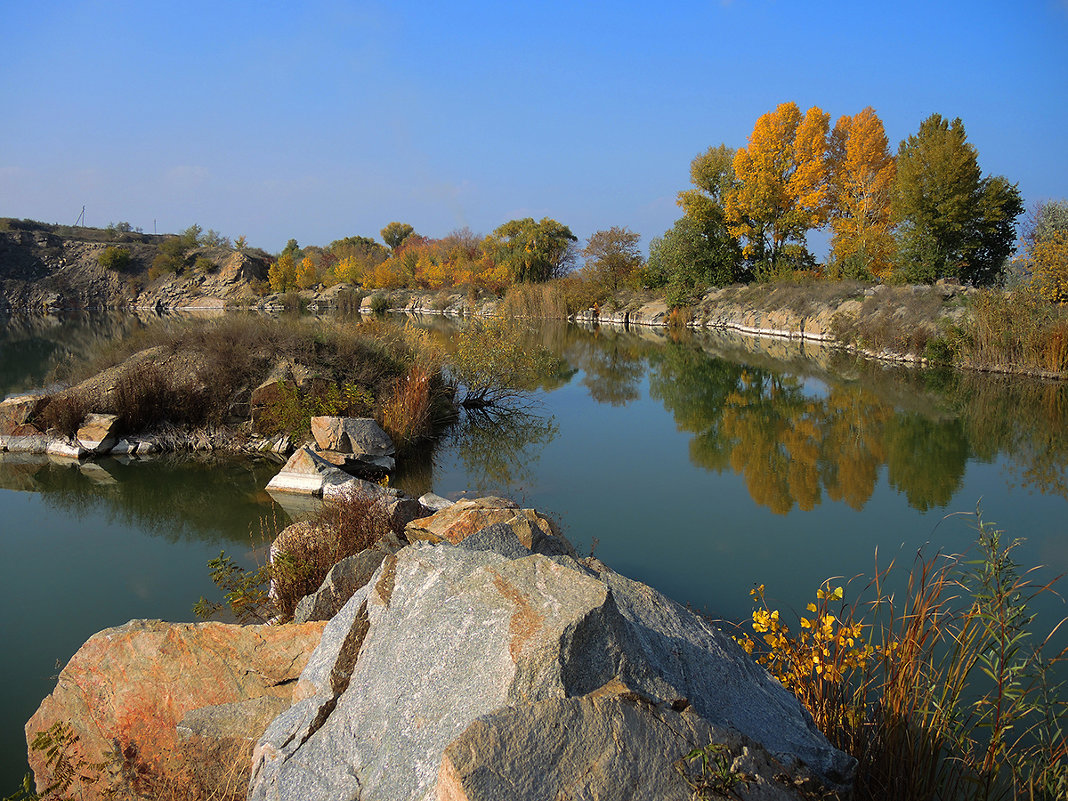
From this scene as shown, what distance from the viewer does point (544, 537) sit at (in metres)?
4.36

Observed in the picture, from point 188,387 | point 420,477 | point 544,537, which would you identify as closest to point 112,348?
point 188,387

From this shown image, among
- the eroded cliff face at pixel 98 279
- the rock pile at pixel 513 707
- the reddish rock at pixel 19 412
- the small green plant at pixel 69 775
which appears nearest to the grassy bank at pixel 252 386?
the reddish rock at pixel 19 412

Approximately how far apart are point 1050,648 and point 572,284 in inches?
1471

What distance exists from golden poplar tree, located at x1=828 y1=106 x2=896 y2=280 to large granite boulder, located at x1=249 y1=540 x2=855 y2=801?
3138 cm

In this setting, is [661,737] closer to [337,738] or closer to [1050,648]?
[337,738]

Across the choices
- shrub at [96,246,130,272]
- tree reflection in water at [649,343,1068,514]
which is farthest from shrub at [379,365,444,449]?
shrub at [96,246,130,272]

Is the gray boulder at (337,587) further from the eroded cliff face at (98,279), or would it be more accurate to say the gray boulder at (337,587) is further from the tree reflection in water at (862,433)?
the eroded cliff face at (98,279)

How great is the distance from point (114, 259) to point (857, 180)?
5475 centimetres

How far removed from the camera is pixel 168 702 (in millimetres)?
3123

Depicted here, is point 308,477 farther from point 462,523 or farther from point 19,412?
point 19,412

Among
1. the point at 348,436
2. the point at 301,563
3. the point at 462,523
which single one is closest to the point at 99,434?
the point at 348,436

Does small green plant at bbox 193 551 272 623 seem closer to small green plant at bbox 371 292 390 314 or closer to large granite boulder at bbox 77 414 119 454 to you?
large granite boulder at bbox 77 414 119 454

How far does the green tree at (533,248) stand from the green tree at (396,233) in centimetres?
3171

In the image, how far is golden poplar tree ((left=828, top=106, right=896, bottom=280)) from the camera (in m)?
31.5
